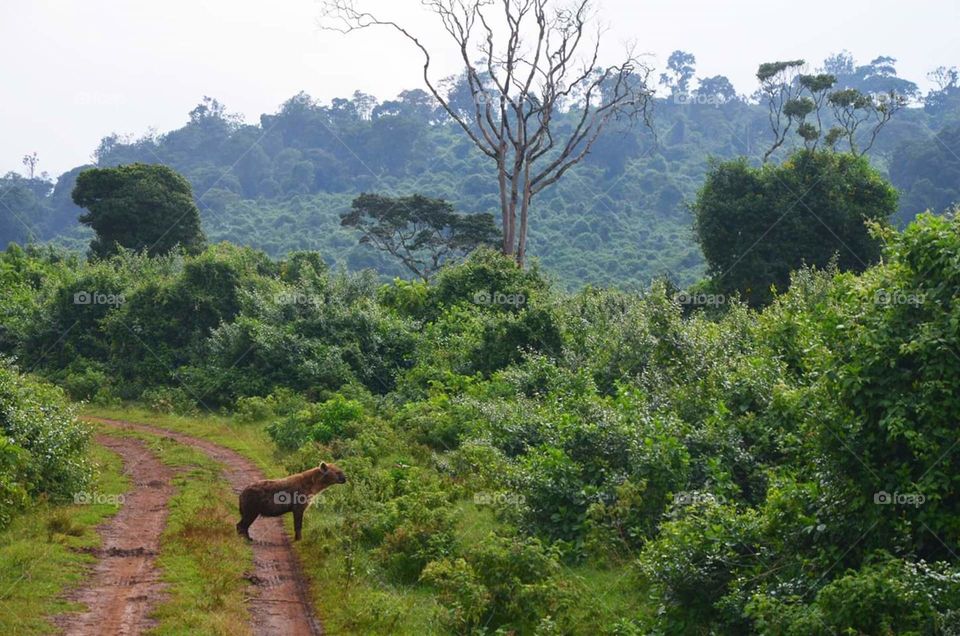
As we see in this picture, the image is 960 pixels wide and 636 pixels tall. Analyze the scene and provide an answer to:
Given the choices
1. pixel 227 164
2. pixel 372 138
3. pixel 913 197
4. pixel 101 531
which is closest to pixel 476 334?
pixel 101 531

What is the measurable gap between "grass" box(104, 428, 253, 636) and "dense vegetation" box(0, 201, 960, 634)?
141cm

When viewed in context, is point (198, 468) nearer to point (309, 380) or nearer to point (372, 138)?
point (309, 380)

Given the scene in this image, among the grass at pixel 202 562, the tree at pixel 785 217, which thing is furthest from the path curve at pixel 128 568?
the tree at pixel 785 217

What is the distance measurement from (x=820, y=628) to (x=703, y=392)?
27.0 ft

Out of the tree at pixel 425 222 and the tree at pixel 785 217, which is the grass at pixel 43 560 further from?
the tree at pixel 425 222

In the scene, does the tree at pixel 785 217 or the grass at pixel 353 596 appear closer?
the grass at pixel 353 596

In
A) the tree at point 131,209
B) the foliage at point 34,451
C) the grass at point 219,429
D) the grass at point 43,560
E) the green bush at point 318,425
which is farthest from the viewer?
the tree at point 131,209

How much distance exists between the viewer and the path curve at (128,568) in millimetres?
10281

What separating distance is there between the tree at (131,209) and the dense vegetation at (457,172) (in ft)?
83.2

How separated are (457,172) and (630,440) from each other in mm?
74739

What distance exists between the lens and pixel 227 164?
9606 centimetres

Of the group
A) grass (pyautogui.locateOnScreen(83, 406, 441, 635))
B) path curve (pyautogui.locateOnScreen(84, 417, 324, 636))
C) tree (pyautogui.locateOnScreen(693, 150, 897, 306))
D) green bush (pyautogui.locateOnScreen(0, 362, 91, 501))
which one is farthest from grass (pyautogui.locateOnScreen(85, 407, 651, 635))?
tree (pyautogui.locateOnScreen(693, 150, 897, 306))

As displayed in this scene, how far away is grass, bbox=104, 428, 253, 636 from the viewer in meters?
10.4

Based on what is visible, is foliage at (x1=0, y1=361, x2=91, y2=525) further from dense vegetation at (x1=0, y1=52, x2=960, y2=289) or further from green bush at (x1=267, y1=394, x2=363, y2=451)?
dense vegetation at (x1=0, y1=52, x2=960, y2=289)
